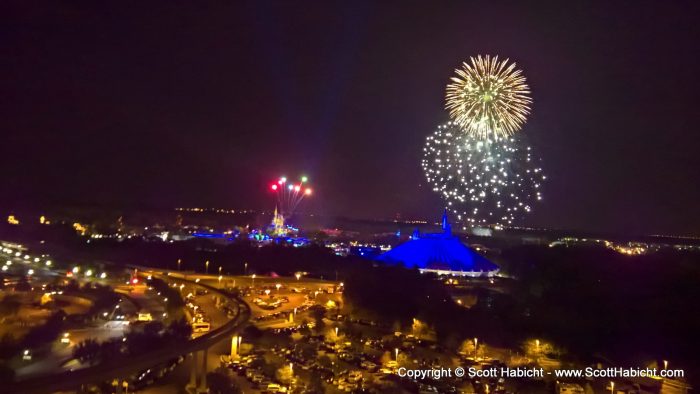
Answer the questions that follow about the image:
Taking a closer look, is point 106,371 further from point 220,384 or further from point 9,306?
point 9,306

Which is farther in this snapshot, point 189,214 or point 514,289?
point 189,214

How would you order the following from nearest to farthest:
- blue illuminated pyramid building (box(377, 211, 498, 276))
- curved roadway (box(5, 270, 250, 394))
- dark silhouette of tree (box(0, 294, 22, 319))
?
1. curved roadway (box(5, 270, 250, 394))
2. dark silhouette of tree (box(0, 294, 22, 319))
3. blue illuminated pyramid building (box(377, 211, 498, 276))

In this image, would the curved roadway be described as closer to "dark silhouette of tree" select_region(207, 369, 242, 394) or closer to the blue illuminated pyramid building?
"dark silhouette of tree" select_region(207, 369, 242, 394)

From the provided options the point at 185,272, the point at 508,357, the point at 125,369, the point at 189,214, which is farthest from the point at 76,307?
the point at 189,214

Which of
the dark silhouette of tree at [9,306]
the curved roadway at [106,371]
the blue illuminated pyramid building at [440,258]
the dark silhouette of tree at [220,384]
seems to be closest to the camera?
the curved roadway at [106,371]


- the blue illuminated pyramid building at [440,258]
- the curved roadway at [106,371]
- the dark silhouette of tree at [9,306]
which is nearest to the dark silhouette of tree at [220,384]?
the curved roadway at [106,371]

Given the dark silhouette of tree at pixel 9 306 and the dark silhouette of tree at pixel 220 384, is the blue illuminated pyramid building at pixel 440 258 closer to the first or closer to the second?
the dark silhouette of tree at pixel 9 306

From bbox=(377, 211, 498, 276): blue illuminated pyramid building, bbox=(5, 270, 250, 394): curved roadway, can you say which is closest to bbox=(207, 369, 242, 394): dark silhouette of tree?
bbox=(5, 270, 250, 394): curved roadway

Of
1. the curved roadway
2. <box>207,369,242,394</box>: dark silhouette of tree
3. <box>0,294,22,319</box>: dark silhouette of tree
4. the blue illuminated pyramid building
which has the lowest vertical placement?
<box>207,369,242,394</box>: dark silhouette of tree

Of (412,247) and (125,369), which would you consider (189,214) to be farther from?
(125,369)
